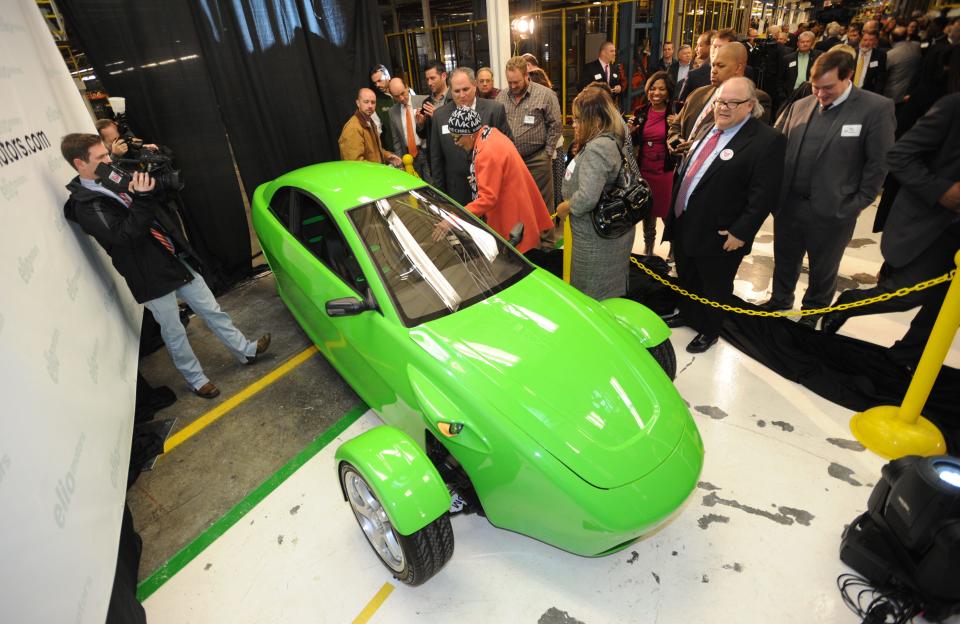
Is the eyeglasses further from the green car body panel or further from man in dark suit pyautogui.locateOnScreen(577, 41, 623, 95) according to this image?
man in dark suit pyautogui.locateOnScreen(577, 41, 623, 95)

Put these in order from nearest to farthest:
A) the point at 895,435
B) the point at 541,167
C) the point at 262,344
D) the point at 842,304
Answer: the point at 895,435 < the point at 842,304 < the point at 262,344 < the point at 541,167

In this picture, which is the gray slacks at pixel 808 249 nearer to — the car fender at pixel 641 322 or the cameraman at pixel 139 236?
the car fender at pixel 641 322

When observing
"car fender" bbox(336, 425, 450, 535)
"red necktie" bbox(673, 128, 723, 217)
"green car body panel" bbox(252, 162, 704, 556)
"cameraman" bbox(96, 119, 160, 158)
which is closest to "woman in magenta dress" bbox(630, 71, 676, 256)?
"red necktie" bbox(673, 128, 723, 217)

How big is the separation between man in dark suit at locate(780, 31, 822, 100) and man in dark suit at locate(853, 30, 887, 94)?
0.59 meters

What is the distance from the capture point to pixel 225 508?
2.63 metres

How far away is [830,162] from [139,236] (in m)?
4.35

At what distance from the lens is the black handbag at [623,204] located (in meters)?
2.93

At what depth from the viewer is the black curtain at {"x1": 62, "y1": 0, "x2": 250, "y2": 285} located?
13.0 ft

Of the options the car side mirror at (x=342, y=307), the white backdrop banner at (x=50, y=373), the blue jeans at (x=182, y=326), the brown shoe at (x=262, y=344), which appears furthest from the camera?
the brown shoe at (x=262, y=344)

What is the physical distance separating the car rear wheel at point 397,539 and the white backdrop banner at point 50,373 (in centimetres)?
100

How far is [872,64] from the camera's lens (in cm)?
658

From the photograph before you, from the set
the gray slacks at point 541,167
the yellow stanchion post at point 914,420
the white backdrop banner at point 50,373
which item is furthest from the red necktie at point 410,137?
the yellow stanchion post at point 914,420

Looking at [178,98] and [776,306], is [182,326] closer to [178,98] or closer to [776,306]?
[178,98]

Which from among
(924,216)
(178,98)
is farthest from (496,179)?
(178,98)
